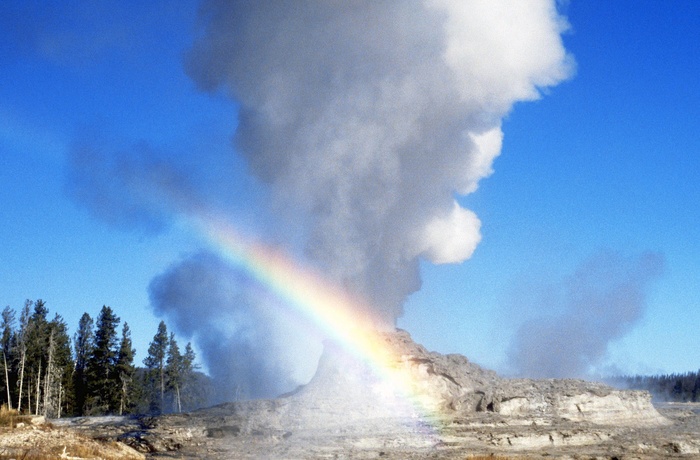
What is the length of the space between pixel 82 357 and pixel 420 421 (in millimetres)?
57954

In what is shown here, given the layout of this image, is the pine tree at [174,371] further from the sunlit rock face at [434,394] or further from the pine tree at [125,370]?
the sunlit rock face at [434,394]

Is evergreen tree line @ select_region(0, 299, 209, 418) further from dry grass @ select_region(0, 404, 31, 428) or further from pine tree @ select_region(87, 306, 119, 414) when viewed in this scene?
dry grass @ select_region(0, 404, 31, 428)

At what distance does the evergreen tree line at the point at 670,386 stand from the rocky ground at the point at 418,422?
75.8 metres

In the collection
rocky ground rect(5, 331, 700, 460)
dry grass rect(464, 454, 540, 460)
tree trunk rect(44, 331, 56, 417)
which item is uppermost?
tree trunk rect(44, 331, 56, 417)

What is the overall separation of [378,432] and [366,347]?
10.8 meters

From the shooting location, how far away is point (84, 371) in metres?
78.8

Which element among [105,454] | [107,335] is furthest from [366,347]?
[107,335]

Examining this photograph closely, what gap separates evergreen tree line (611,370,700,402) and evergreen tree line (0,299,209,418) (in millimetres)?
78225

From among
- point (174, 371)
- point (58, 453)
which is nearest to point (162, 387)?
point (174, 371)

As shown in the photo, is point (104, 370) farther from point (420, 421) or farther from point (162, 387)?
point (420, 421)

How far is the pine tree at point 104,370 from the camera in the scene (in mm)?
75938

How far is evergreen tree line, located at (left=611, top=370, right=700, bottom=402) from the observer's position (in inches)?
4970

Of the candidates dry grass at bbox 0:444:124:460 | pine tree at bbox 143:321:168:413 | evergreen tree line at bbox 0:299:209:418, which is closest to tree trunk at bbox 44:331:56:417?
evergreen tree line at bbox 0:299:209:418

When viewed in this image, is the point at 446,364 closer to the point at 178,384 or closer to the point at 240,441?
the point at 240,441
